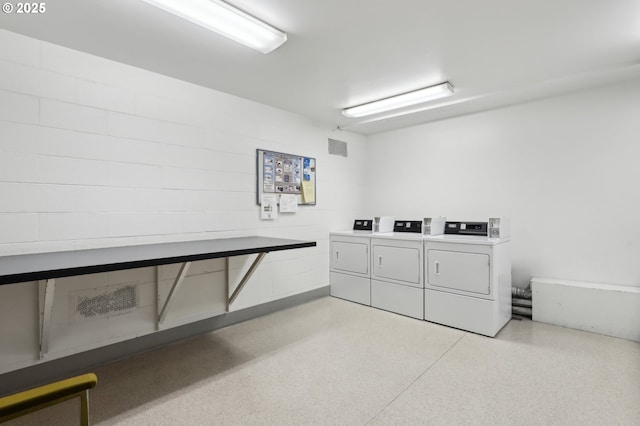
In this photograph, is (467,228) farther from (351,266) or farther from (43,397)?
(43,397)

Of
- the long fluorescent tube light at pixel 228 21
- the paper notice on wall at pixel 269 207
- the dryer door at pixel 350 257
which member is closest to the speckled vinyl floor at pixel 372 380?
the dryer door at pixel 350 257

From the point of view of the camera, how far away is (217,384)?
2240 millimetres

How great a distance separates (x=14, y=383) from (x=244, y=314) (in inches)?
72.1

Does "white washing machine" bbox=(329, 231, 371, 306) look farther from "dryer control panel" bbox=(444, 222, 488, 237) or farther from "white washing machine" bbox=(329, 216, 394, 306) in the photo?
"dryer control panel" bbox=(444, 222, 488, 237)

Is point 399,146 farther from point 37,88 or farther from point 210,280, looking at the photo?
point 37,88

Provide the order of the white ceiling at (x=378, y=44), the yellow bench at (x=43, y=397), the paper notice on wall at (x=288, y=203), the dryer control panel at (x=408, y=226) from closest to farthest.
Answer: the yellow bench at (x=43, y=397) < the white ceiling at (x=378, y=44) < the paper notice on wall at (x=288, y=203) < the dryer control panel at (x=408, y=226)

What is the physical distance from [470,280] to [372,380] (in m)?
1.56

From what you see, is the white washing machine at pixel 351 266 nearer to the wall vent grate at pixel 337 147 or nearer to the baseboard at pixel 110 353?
the baseboard at pixel 110 353

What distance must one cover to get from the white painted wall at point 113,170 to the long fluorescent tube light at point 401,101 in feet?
3.10

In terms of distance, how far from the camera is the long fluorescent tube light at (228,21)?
1798mm

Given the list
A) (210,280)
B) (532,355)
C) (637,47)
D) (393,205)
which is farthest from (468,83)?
(210,280)

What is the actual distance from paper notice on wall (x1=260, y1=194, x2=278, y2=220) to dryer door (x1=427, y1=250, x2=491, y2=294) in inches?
72.1

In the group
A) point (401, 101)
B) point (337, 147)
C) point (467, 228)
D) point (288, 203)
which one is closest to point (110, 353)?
point (288, 203)

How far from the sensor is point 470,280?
A: 3.17 meters
